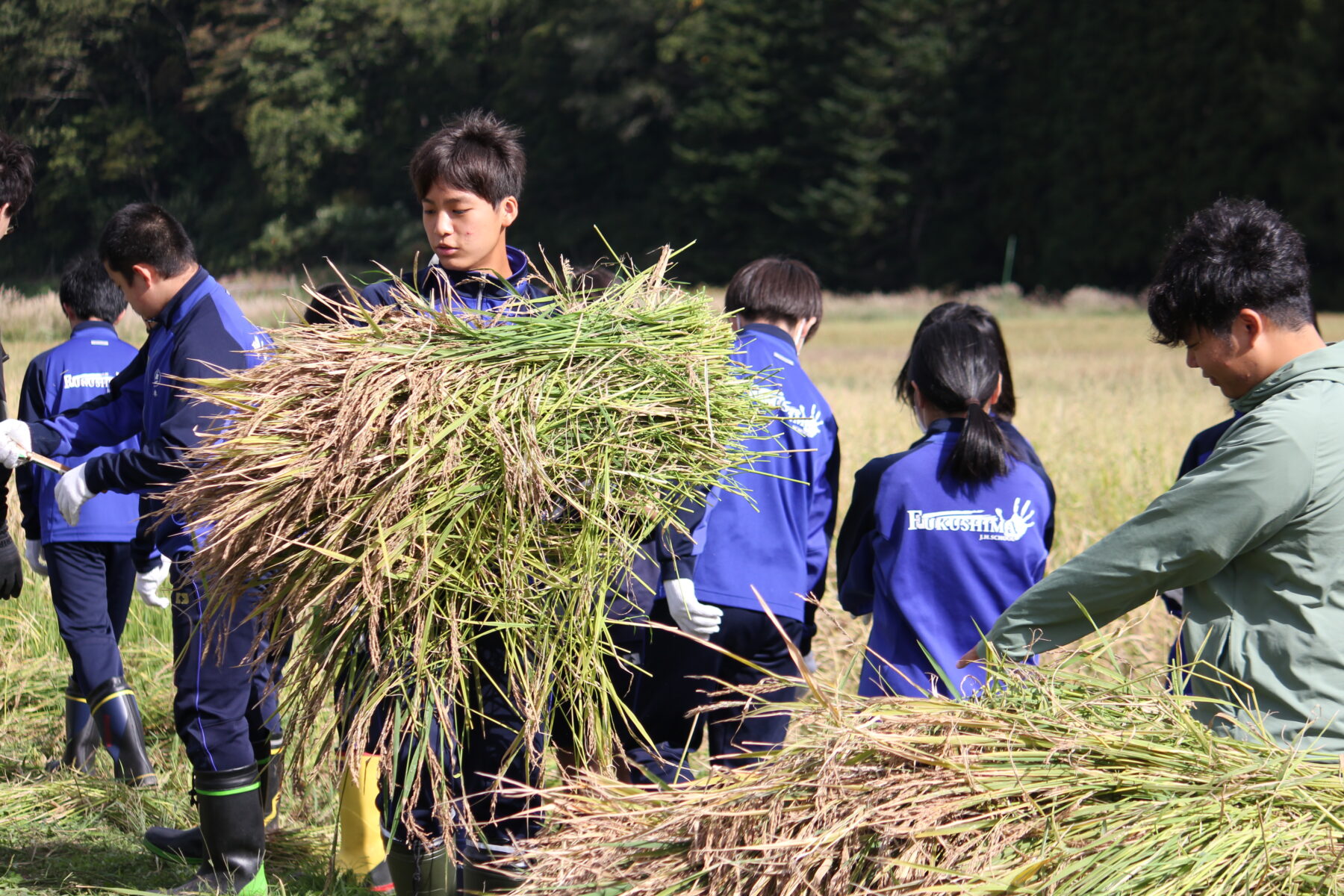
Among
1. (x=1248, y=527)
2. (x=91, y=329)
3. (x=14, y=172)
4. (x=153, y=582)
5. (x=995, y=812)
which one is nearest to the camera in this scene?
(x=995, y=812)

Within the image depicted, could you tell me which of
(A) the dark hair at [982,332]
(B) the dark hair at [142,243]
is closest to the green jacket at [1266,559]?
→ (A) the dark hair at [982,332]

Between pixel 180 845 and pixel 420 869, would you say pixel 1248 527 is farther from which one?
pixel 180 845

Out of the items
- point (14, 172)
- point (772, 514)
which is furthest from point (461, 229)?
point (14, 172)

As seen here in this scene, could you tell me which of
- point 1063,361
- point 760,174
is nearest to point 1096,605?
point 1063,361

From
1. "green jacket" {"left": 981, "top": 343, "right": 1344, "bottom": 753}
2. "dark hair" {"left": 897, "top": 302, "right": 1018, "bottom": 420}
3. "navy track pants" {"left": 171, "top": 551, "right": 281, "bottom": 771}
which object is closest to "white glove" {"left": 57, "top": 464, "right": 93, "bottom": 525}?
"navy track pants" {"left": 171, "top": 551, "right": 281, "bottom": 771}

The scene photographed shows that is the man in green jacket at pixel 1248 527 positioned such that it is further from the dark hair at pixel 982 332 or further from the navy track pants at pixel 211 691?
the navy track pants at pixel 211 691

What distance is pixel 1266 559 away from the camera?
167cm

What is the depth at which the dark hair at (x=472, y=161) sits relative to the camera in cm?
255

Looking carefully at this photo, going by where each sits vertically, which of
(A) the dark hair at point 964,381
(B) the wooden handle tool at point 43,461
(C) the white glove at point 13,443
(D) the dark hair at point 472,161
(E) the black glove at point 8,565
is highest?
(D) the dark hair at point 472,161

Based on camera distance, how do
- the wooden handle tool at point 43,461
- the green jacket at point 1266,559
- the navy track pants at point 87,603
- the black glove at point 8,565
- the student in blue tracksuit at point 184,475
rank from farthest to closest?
the navy track pants at point 87,603, the black glove at point 8,565, the wooden handle tool at point 43,461, the student in blue tracksuit at point 184,475, the green jacket at point 1266,559

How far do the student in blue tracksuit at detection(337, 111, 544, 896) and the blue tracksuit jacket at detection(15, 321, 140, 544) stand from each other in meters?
1.76

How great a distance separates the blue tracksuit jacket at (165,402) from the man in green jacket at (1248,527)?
193 cm

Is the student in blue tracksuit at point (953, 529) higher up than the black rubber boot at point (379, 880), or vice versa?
the student in blue tracksuit at point (953, 529)

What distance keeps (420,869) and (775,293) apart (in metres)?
1.74
